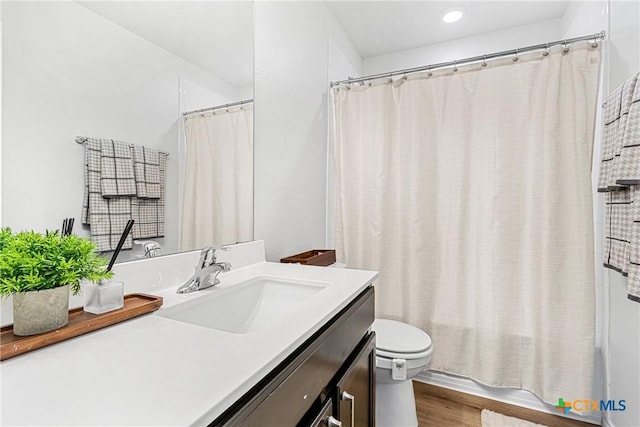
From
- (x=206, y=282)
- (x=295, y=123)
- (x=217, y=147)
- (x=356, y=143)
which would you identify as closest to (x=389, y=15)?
(x=356, y=143)

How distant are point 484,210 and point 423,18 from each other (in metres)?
1.41

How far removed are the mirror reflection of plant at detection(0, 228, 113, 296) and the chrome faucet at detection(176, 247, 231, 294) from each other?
1.04 ft

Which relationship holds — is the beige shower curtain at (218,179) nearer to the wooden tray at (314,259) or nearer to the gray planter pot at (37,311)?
the wooden tray at (314,259)

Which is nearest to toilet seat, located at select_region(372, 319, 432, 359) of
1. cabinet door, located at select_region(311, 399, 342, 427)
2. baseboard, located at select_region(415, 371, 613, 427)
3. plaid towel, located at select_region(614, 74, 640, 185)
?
baseboard, located at select_region(415, 371, 613, 427)

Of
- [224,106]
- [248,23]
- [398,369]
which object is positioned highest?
[248,23]

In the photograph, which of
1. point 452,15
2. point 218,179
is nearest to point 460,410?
point 218,179

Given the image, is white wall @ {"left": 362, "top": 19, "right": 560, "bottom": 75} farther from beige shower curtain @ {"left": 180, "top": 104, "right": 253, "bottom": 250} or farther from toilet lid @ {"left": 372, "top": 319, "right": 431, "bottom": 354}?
toilet lid @ {"left": 372, "top": 319, "right": 431, "bottom": 354}

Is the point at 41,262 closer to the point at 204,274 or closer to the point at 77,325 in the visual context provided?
the point at 77,325

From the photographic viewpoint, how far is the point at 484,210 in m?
1.78

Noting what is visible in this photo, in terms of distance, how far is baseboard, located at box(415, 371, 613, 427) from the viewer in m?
1.67

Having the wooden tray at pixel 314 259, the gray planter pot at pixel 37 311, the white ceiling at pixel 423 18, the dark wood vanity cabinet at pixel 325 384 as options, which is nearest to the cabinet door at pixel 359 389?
the dark wood vanity cabinet at pixel 325 384

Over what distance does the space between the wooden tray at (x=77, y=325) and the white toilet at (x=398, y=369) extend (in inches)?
41.1

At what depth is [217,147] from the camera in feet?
3.93

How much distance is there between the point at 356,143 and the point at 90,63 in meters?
1.50
